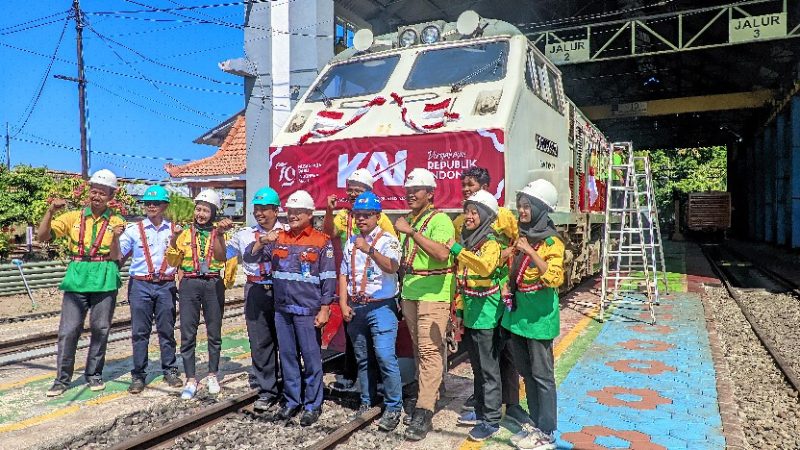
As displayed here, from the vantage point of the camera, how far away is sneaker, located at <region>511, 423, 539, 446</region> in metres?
4.36

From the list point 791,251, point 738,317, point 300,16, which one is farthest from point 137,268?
point 791,251

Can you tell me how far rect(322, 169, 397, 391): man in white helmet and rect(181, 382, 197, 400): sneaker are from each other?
127cm

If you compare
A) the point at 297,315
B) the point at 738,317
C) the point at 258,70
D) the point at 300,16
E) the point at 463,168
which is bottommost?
the point at 738,317

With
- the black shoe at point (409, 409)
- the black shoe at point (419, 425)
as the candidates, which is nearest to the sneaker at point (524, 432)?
the black shoe at point (419, 425)

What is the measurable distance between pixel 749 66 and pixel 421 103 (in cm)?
1841

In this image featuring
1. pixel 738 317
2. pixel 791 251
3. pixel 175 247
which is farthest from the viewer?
pixel 791 251

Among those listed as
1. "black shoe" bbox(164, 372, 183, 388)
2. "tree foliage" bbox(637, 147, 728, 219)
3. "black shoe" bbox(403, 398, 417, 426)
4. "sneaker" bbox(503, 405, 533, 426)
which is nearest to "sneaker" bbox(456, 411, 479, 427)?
"sneaker" bbox(503, 405, 533, 426)

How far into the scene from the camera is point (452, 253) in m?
4.59

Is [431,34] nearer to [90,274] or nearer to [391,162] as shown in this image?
[391,162]

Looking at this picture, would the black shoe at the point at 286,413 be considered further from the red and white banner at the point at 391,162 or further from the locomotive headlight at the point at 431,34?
the locomotive headlight at the point at 431,34

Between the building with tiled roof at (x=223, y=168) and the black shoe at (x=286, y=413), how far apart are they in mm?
16857

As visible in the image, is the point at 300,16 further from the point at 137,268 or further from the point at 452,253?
the point at 452,253

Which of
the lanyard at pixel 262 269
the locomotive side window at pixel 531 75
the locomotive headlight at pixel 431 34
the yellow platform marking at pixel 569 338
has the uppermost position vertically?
the locomotive headlight at pixel 431 34

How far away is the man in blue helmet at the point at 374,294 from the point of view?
472 cm
